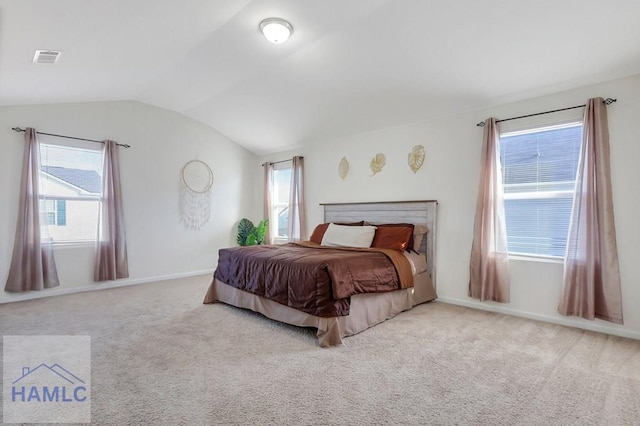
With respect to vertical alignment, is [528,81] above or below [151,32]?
below

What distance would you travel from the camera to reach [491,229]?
138 inches

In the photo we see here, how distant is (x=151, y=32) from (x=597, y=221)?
13.9 feet

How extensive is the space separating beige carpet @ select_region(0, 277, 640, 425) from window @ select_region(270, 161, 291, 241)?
2.88m

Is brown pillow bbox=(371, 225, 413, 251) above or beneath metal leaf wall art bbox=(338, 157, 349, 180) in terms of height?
beneath

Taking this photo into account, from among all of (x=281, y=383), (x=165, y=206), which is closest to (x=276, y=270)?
(x=281, y=383)

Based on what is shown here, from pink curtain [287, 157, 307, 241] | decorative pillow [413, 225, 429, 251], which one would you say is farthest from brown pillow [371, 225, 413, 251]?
pink curtain [287, 157, 307, 241]

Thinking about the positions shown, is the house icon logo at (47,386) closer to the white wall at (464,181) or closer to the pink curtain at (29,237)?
the pink curtain at (29,237)

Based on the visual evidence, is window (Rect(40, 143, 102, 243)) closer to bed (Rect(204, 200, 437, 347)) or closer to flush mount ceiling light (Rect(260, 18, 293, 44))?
bed (Rect(204, 200, 437, 347))

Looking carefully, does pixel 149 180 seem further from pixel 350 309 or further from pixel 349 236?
pixel 350 309

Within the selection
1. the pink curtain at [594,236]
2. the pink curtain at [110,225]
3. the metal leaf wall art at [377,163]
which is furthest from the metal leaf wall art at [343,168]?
the pink curtain at [110,225]

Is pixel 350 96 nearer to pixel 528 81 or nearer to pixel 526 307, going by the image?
pixel 528 81

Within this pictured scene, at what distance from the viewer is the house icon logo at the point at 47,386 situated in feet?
6.07

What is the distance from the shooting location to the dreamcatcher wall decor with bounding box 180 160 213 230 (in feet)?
18.3

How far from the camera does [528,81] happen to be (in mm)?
3219
